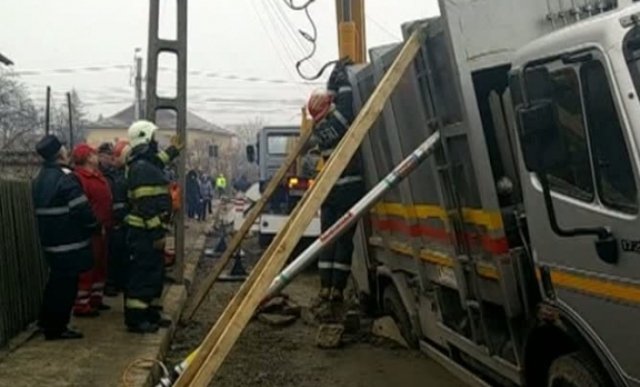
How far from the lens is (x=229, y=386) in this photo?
7148 mm

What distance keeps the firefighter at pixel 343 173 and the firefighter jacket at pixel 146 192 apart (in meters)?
1.49

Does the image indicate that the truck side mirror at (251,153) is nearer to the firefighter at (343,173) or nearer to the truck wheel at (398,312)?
Answer: the firefighter at (343,173)

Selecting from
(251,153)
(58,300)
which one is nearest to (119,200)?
(58,300)

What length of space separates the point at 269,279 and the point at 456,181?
1319 mm

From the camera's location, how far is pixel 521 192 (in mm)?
4863

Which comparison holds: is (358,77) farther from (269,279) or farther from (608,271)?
(608,271)

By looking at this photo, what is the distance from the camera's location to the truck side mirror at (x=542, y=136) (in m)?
3.81

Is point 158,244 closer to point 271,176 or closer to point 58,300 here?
point 58,300

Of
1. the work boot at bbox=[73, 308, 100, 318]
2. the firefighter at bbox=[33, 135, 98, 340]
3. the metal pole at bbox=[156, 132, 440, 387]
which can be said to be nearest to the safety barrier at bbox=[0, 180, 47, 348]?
the firefighter at bbox=[33, 135, 98, 340]

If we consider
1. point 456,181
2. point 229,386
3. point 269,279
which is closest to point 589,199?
point 456,181

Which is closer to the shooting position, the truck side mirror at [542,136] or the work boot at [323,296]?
the truck side mirror at [542,136]

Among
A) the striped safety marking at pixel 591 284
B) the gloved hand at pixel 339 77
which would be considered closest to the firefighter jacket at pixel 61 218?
the gloved hand at pixel 339 77

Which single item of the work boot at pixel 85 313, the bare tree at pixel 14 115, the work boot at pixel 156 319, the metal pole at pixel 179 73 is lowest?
the work boot at pixel 156 319

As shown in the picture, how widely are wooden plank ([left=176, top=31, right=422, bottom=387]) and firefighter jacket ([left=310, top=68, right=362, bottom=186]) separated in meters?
2.10
